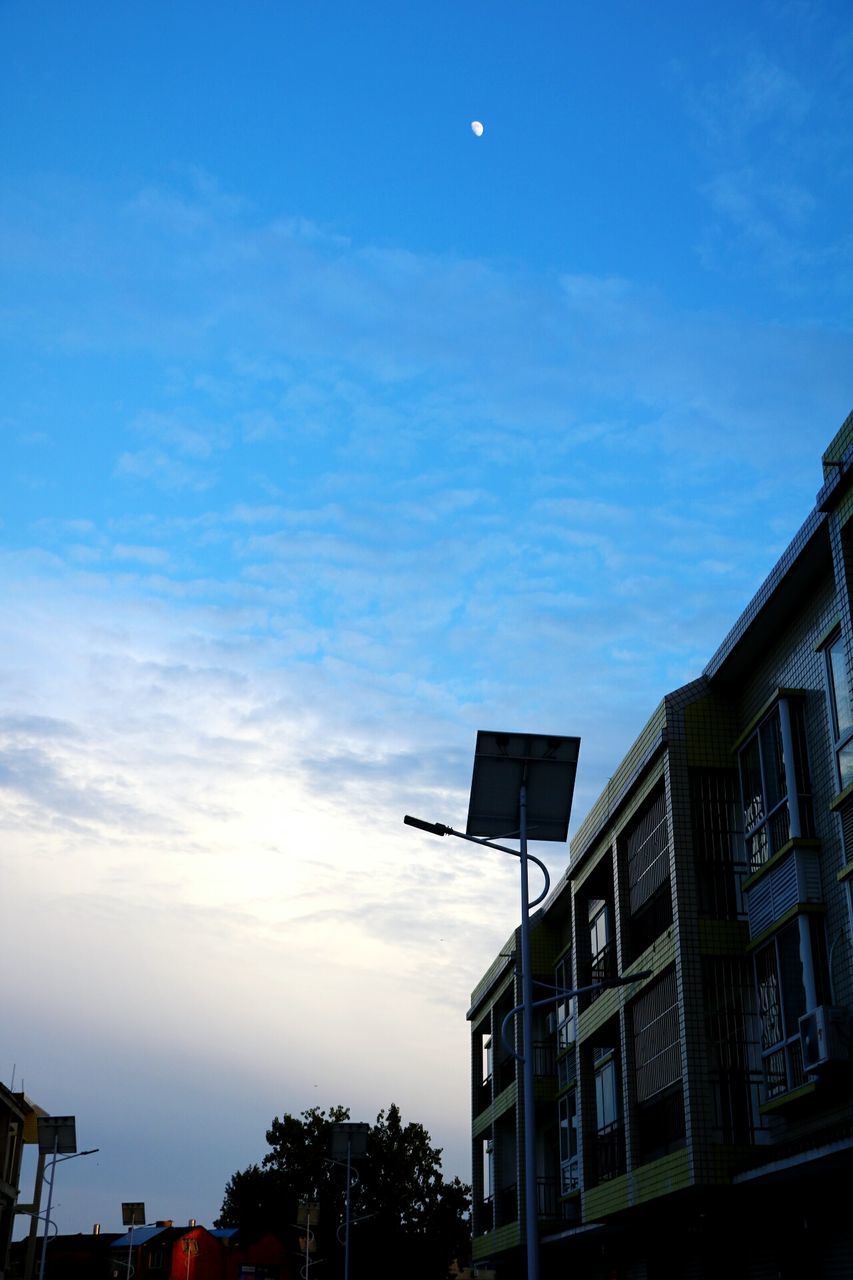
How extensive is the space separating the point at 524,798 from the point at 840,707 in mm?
4929

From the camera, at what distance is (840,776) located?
18.8 m

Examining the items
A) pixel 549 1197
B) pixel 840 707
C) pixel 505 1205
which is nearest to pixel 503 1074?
pixel 505 1205

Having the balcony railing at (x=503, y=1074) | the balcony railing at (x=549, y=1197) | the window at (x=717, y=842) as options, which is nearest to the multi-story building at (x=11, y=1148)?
the balcony railing at (x=503, y=1074)

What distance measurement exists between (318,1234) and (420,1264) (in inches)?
286

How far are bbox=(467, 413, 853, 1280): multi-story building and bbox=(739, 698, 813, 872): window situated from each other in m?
0.04

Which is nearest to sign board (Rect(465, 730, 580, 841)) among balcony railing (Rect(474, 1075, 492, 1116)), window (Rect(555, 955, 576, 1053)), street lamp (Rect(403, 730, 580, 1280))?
street lamp (Rect(403, 730, 580, 1280))

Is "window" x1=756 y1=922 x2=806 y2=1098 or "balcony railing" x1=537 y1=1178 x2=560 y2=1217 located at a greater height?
"window" x1=756 y1=922 x2=806 y2=1098

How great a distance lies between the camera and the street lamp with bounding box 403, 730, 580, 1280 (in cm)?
1758

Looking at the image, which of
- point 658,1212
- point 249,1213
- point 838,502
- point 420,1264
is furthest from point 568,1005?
point 249,1213

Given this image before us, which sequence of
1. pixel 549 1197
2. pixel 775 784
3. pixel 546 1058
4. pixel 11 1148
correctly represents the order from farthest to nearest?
pixel 11 1148 < pixel 546 1058 < pixel 549 1197 < pixel 775 784

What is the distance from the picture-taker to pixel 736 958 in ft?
73.5

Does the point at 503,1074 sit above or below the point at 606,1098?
above

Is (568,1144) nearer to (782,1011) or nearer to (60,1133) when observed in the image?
(782,1011)

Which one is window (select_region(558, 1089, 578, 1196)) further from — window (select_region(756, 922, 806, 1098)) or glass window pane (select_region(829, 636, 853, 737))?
glass window pane (select_region(829, 636, 853, 737))
